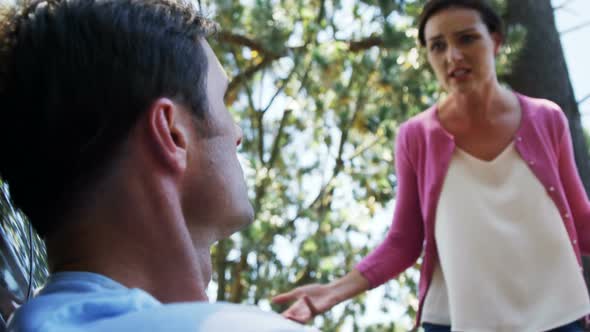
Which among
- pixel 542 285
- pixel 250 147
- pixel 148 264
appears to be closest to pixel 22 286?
pixel 148 264

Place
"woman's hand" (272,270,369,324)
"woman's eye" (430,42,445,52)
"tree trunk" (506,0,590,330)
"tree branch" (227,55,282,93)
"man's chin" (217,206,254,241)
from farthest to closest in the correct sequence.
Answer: "tree branch" (227,55,282,93) < "tree trunk" (506,0,590,330) < "woman's eye" (430,42,445,52) < "woman's hand" (272,270,369,324) < "man's chin" (217,206,254,241)

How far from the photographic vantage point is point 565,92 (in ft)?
10.5

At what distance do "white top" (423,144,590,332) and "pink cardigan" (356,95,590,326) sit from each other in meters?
Result: 0.04

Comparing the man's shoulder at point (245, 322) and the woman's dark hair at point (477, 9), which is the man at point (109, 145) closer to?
the man's shoulder at point (245, 322)

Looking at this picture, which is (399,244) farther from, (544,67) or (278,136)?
(278,136)

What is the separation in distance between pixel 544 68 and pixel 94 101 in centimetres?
259

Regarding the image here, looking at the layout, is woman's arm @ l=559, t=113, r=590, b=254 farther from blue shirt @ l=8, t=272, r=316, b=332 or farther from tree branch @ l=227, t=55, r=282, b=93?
tree branch @ l=227, t=55, r=282, b=93

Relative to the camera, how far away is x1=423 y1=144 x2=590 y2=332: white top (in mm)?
2338

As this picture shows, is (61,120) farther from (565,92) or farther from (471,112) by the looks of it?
(565,92)

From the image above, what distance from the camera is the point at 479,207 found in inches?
95.2

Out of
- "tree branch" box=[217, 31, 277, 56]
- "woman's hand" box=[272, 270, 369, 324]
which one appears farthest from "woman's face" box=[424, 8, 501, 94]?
"tree branch" box=[217, 31, 277, 56]

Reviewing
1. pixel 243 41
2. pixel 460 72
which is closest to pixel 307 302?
pixel 460 72

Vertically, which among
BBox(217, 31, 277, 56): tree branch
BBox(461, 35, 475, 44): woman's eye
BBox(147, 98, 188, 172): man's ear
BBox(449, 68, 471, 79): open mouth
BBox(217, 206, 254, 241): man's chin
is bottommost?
BBox(217, 206, 254, 241): man's chin

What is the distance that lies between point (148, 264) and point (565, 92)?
2.52 meters
